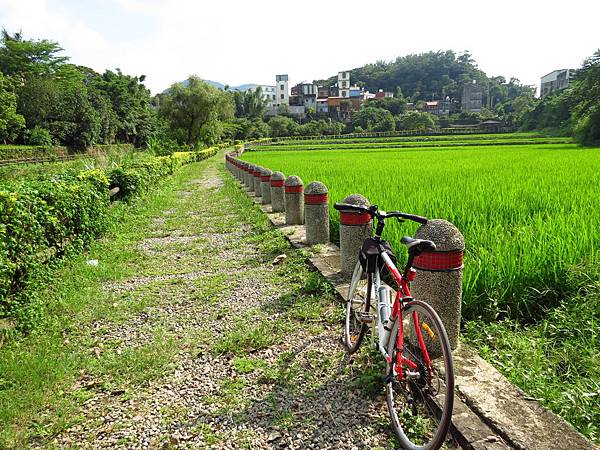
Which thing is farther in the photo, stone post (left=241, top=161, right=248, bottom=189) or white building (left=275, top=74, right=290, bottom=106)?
white building (left=275, top=74, right=290, bottom=106)

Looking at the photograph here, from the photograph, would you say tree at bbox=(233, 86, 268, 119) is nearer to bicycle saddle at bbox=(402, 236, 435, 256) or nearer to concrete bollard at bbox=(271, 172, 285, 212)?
concrete bollard at bbox=(271, 172, 285, 212)

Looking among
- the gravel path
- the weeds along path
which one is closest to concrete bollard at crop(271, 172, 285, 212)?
the weeds along path

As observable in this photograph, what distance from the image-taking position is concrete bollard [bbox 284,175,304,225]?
737 centimetres

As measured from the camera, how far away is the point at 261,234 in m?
7.26

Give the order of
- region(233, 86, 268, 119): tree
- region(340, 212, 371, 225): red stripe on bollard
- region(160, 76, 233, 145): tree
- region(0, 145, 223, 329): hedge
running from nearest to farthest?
region(0, 145, 223, 329): hedge, region(340, 212, 371, 225): red stripe on bollard, region(160, 76, 233, 145): tree, region(233, 86, 268, 119): tree

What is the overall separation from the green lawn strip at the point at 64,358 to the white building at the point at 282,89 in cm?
10285

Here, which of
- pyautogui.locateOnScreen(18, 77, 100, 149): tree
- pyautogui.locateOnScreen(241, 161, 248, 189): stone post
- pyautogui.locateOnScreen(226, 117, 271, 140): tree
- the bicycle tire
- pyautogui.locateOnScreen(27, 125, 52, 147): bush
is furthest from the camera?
pyautogui.locateOnScreen(226, 117, 271, 140): tree

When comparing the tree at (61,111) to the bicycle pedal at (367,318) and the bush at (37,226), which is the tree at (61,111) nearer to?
the bush at (37,226)

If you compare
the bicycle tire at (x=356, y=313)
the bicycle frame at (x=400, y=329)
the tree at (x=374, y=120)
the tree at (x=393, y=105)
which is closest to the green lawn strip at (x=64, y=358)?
the bicycle tire at (x=356, y=313)

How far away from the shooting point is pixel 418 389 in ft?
Answer: 7.31

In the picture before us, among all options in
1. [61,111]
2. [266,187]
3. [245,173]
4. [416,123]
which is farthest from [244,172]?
[416,123]

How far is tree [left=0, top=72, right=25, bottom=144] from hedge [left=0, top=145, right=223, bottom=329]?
27448 millimetres

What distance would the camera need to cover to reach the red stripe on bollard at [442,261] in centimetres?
268

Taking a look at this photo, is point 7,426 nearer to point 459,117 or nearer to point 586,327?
point 586,327
